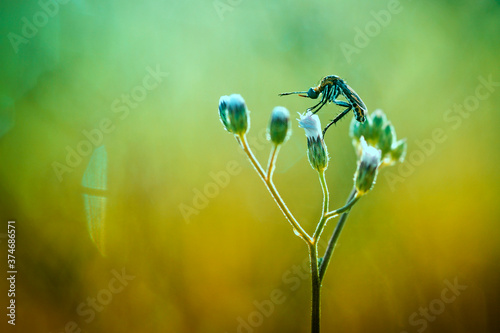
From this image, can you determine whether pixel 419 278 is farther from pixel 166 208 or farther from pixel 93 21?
pixel 93 21

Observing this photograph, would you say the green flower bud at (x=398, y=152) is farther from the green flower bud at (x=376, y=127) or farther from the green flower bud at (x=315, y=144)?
the green flower bud at (x=315, y=144)

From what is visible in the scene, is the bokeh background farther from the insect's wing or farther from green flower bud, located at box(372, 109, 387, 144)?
the insect's wing

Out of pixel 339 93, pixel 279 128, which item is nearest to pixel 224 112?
pixel 279 128

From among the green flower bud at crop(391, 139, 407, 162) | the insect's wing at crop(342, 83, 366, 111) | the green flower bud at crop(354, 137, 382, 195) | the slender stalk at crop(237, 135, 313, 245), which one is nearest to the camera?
the slender stalk at crop(237, 135, 313, 245)

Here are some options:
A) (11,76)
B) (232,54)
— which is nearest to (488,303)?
(232,54)

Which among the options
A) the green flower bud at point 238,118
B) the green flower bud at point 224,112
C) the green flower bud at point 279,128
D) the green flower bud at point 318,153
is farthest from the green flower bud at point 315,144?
the green flower bud at point 224,112

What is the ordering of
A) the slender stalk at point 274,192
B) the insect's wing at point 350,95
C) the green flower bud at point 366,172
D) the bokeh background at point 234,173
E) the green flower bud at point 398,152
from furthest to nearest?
1. the bokeh background at point 234,173
2. the green flower bud at point 398,152
3. the insect's wing at point 350,95
4. the green flower bud at point 366,172
5. the slender stalk at point 274,192

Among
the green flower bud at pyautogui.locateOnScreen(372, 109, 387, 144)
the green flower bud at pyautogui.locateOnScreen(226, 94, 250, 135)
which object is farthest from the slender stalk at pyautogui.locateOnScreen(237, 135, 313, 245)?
the green flower bud at pyautogui.locateOnScreen(372, 109, 387, 144)
